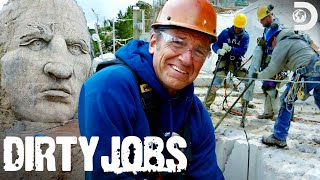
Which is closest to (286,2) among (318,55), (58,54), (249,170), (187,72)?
(318,55)

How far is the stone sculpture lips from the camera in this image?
123 inches

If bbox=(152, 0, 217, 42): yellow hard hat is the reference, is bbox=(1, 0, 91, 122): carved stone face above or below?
below

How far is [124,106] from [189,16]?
24.5 inches

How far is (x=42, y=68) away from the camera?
121 inches

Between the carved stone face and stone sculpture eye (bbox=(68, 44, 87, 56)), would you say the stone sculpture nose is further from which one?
stone sculpture eye (bbox=(68, 44, 87, 56))

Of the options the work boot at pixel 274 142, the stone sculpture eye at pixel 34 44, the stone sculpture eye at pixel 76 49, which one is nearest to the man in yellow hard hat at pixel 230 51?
the work boot at pixel 274 142

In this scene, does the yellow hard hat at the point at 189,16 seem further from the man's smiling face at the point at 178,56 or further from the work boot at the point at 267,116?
the work boot at the point at 267,116

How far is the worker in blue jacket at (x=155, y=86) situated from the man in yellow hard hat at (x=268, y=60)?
3.71 m

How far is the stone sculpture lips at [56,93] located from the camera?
10.2 ft

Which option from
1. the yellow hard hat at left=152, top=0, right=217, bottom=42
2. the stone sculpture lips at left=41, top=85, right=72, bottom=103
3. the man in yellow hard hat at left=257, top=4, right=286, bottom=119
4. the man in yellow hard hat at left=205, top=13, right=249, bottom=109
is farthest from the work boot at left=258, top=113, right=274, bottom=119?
the yellow hard hat at left=152, top=0, right=217, bottom=42

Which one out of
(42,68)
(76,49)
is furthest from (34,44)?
(76,49)

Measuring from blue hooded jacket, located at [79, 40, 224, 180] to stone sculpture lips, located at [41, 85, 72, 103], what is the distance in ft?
4.47

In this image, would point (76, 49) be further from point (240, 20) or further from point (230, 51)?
point (230, 51)

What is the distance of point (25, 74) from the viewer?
3066 millimetres
